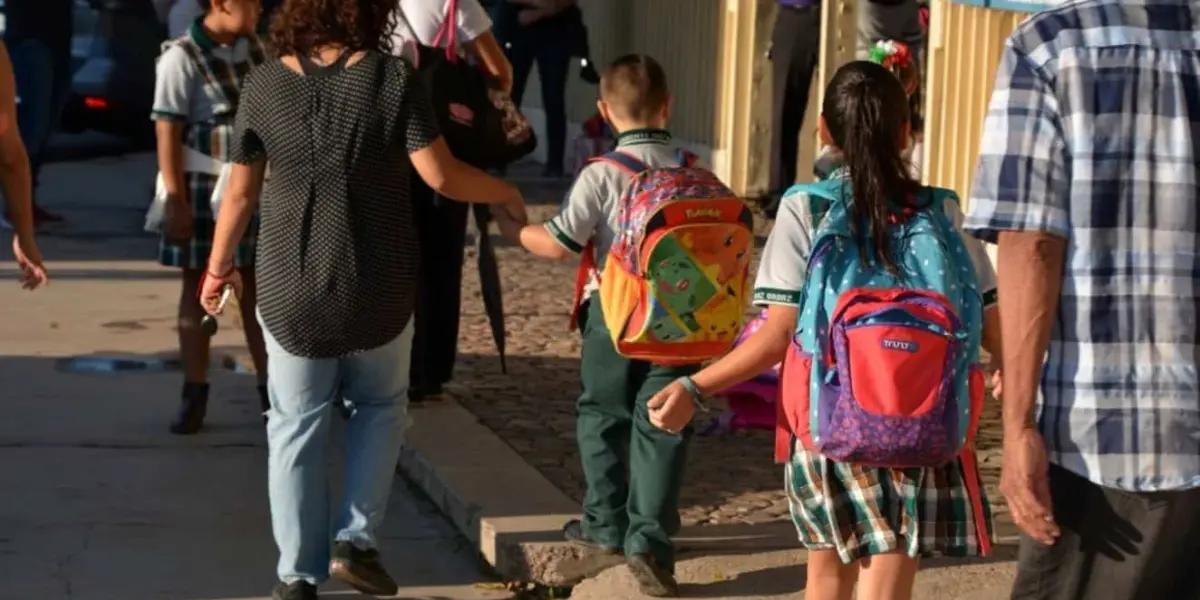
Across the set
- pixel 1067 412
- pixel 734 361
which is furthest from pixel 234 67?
pixel 1067 412

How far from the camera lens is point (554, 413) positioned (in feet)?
28.1

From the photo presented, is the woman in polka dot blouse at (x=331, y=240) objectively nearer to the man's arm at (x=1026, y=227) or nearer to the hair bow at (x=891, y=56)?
the man's arm at (x=1026, y=227)

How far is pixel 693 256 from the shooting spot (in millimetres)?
5859

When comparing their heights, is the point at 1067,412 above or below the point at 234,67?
below

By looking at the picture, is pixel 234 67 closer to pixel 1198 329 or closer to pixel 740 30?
pixel 1198 329

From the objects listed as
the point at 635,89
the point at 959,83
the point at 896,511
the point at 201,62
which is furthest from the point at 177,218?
the point at 959,83

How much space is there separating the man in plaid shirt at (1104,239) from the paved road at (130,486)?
314 cm

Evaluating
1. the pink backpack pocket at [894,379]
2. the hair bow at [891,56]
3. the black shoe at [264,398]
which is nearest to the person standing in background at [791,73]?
the hair bow at [891,56]

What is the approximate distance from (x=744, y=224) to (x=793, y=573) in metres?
1.03

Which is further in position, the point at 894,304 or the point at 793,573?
the point at 793,573

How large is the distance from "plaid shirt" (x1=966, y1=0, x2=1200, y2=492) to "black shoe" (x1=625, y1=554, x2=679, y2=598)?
260 centimetres

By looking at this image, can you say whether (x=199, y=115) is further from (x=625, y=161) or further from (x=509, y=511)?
(x=625, y=161)

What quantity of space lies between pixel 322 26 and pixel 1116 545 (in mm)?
2915

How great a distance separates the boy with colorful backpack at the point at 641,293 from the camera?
5.85m
